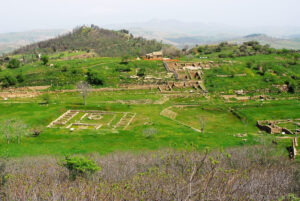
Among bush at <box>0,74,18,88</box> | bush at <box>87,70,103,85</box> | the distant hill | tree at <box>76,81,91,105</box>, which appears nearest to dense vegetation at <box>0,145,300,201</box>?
tree at <box>76,81,91,105</box>

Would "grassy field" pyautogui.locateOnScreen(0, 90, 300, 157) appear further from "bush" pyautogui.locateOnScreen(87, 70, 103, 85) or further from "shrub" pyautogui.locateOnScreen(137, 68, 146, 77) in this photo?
"shrub" pyautogui.locateOnScreen(137, 68, 146, 77)

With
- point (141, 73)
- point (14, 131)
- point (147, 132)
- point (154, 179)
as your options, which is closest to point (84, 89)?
point (14, 131)

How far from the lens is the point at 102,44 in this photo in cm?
12912

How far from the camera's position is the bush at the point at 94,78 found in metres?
65.1

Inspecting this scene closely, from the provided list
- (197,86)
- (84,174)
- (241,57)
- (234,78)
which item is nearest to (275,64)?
(241,57)

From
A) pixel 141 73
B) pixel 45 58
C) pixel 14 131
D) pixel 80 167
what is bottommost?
pixel 14 131

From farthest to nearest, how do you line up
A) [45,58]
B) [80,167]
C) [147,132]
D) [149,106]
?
[45,58], [149,106], [147,132], [80,167]

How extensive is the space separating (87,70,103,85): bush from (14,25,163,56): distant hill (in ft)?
153

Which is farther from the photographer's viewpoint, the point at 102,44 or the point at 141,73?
the point at 102,44

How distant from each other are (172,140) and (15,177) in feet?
62.0

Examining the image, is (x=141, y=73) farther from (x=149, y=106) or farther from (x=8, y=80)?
(x=8, y=80)

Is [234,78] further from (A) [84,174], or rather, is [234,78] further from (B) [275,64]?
(A) [84,174]

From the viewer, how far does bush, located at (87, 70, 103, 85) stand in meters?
65.1

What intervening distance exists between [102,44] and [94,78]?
6905 centimetres
